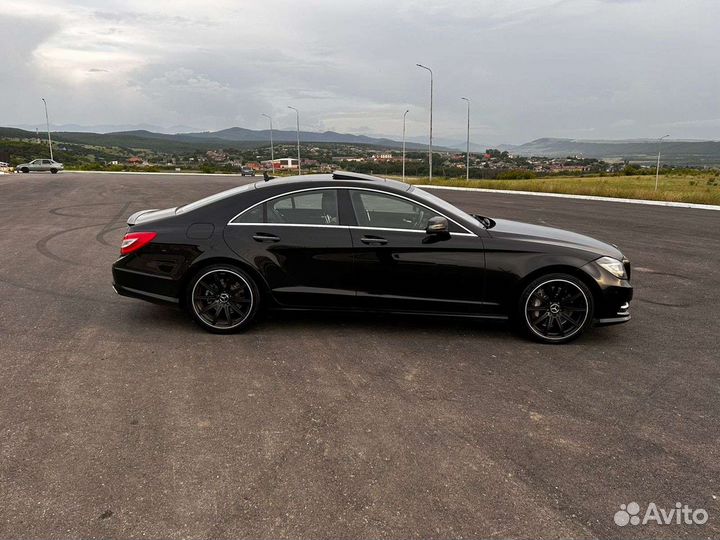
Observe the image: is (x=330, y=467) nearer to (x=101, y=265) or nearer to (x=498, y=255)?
(x=498, y=255)

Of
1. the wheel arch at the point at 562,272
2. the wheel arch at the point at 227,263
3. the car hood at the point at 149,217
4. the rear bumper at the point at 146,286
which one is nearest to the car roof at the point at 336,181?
the wheel arch at the point at 227,263

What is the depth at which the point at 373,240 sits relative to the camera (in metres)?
5.39

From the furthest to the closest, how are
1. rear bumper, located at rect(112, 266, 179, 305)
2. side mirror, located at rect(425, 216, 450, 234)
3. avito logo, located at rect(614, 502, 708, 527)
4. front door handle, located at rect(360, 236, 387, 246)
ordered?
rear bumper, located at rect(112, 266, 179, 305) → front door handle, located at rect(360, 236, 387, 246) → side mirror, located at rect(425, 216, 450, 234) → avito logo, located at rect(614, 502, 708, 527)

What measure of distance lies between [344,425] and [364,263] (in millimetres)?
2059

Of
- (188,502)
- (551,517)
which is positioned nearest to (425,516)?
(551,517)

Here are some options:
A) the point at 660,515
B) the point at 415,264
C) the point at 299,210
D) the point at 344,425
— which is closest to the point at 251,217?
the point at 299,210

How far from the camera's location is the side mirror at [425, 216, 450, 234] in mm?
5258

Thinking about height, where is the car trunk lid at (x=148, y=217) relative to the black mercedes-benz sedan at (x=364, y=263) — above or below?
above

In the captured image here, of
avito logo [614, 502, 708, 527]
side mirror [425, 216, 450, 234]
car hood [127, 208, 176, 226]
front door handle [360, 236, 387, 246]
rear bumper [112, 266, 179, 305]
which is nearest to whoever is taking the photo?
avito logo [614, 502, 708, 527]

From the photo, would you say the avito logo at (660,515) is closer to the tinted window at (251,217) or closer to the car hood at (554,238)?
the car hood at (554,238)

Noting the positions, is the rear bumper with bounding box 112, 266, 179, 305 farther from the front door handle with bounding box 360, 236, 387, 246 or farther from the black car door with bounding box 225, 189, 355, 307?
the front door handle with bounding box 360, 236, 387, 246

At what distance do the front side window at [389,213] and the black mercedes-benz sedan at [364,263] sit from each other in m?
0.01

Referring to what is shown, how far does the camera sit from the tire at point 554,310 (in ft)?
17.4

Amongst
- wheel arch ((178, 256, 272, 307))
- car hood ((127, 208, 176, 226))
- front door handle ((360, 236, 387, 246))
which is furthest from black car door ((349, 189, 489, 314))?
car hood ((127, 208, 176, 226))
